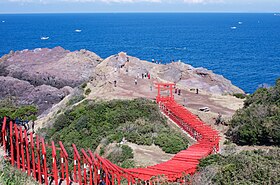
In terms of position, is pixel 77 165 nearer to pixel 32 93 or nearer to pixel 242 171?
pixel 242 171

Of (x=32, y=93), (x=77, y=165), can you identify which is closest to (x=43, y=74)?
(x=32, y=93)

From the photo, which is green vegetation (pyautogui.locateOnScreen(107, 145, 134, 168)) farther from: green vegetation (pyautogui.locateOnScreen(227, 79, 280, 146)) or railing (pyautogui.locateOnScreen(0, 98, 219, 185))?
green vegetation (pyautogui.locateOnScreen(227, 79, 280, 146))

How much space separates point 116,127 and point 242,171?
12565 mm

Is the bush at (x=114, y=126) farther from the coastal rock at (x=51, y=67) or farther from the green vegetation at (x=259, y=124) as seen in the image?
the coastal rock at (x=51, y=67)

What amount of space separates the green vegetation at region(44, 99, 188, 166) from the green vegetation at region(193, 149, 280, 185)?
4.72m

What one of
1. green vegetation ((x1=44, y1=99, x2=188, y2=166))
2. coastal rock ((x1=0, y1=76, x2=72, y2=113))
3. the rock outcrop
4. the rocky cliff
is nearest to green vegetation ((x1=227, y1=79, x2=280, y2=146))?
green vegetation ((x1=44, y1=99, x2=188, y2=166))

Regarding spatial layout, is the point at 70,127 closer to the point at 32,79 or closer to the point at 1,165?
the point at 1,165

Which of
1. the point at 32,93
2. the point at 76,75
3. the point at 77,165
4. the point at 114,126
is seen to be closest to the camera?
the point at 77,165

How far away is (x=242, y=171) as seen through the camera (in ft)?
46.1

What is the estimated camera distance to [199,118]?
93.4 feet

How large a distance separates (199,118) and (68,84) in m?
32.1

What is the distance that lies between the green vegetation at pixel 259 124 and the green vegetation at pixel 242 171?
253 inches

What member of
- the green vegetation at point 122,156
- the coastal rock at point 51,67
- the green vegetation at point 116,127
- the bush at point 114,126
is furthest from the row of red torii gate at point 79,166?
the coastal rock at point 51,67

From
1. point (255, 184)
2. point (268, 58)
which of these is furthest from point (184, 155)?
point (268, 58)
